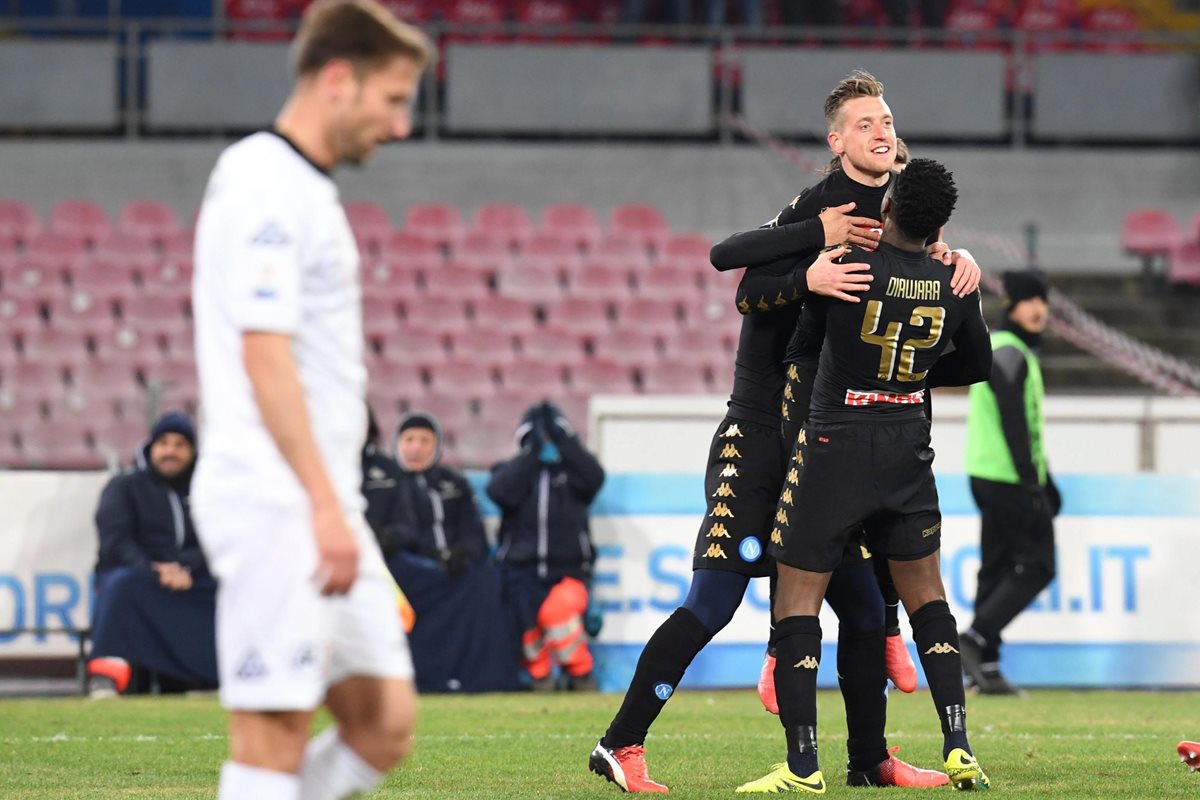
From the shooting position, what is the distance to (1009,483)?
1037 centimetres

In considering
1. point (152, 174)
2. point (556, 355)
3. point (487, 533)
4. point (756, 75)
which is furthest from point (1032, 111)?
point (487, 533)

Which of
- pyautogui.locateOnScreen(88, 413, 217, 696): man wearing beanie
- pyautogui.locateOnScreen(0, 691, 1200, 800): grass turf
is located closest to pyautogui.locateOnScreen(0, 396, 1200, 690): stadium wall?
pyautogui.locateOnScreen(0, 691, 1200, 800): grass turf

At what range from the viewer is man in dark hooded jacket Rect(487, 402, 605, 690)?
430 inches

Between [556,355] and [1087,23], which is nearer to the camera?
[556,355]

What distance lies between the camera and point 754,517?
626cm

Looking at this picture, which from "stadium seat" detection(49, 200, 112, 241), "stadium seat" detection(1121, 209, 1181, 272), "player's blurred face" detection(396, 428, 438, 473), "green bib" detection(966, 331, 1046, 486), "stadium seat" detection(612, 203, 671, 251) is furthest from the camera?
"stadium seat" detection(1121, 209, 1181, 272)

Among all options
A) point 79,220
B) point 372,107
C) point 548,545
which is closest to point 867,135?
point 372,107

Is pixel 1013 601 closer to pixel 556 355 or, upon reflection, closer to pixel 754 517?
pixel 754 517

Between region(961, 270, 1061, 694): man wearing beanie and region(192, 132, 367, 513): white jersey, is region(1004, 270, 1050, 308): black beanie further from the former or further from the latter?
region(192, 132, 367, 513): white jersey

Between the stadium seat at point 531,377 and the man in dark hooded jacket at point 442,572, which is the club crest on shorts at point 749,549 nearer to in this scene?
the man in dark hooded jacket at point 442,572

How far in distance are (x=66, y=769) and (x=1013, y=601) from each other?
17.1 feet

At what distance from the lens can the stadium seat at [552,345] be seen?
16.6m

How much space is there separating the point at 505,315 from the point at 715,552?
10.8m

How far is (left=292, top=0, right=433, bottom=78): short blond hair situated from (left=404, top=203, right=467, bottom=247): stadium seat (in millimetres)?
13949
